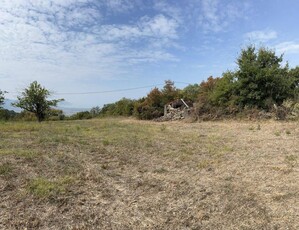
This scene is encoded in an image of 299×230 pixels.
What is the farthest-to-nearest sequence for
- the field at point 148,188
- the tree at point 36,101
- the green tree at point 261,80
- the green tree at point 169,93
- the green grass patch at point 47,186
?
the green tree at point 169,93, the tree at point 36,101, the green tree at point 261,80, the green grass patch at point 47,186, the field at point 148,188

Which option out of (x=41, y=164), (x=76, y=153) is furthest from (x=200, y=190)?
(x=76, y=153)

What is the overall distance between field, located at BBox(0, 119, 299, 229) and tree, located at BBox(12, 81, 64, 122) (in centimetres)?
1217

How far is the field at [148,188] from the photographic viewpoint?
278 cm

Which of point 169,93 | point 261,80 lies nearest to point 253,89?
point 261,80

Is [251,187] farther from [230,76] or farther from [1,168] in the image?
[230,76]

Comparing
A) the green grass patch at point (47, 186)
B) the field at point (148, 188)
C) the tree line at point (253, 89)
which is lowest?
the field at point (148, 188)

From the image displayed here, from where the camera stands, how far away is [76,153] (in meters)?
5.79

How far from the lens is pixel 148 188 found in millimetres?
3717

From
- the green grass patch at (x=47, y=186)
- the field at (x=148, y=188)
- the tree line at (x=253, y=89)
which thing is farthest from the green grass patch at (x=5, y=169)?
the tree line at (x=253, y=89)

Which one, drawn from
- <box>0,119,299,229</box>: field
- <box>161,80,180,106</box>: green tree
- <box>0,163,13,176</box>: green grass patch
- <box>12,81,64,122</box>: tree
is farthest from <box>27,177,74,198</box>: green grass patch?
<box>161,80,180,106</box>: green tree

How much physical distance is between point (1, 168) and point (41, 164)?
655mm

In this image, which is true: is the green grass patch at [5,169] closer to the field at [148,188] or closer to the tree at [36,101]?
the field at [148,188]

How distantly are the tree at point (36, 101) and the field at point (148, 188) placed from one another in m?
12.2

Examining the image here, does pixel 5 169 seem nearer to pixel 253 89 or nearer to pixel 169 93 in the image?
pixel 253 89
